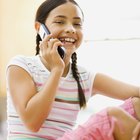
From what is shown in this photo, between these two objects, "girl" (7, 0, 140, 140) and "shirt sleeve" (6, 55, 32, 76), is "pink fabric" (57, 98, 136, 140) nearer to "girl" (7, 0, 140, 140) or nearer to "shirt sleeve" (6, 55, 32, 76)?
"girl" (7, 0, 140, 140)

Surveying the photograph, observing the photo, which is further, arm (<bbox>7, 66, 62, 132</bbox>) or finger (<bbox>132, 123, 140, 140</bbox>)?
arm (<bbox>7, 66, 62, 132</bbox>)

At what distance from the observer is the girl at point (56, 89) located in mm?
848

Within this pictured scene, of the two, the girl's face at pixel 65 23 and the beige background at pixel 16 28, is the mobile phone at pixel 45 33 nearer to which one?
the girl's face at pixel 65 23

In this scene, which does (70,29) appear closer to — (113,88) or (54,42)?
(54,42)

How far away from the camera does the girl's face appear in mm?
996

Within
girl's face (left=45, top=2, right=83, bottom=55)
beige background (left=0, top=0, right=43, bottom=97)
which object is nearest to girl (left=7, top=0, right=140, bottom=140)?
girl's face (left=45, top=2, right=83, bottom=55)

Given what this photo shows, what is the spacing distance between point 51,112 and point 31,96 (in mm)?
117

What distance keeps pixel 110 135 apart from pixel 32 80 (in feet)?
1.10

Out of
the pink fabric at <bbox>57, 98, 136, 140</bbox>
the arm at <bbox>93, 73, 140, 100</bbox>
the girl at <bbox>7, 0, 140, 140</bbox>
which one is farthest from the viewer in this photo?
the arm at <bbox>93, 73, 140, 100</bbox>

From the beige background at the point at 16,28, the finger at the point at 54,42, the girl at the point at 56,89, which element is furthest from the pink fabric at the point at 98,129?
the beige background at the point at 16,28

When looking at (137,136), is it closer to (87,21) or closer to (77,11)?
(77,11)

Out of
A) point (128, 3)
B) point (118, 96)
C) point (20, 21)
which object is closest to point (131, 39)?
point (128, 3)

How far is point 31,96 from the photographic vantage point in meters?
0.89

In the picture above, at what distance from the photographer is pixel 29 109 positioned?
0.85m
